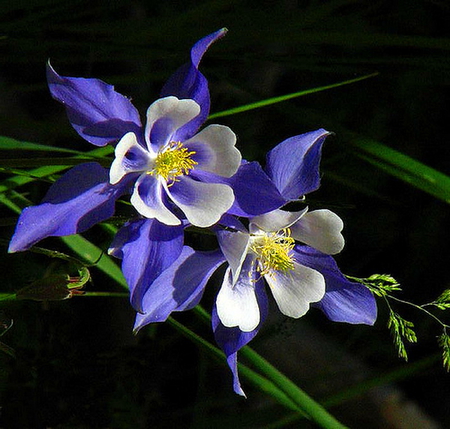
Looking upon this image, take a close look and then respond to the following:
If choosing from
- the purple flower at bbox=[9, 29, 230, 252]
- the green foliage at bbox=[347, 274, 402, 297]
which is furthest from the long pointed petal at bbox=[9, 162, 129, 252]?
the green foliage at bbox=[347, 274, 402, 297]

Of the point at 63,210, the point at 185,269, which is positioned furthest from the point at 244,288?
the point at 63,210

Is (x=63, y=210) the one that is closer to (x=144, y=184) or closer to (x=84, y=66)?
(x=144, y=184)

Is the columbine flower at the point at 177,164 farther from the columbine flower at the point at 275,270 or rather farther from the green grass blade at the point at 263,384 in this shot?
the green grass blade at the point at 263,384

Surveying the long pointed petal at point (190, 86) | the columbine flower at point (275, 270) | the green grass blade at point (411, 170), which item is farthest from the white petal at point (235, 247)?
the green grass blade at point (411, 170)

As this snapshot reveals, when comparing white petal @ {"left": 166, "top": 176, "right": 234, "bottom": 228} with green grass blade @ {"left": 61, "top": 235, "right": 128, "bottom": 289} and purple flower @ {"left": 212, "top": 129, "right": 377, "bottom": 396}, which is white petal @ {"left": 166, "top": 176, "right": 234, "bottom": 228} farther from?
green grass blade @ {"left": 61, "top": 235, "right": 128, "bottom": 289}

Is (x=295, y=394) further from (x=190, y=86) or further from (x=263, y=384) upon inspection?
(x=190, y=86)
